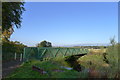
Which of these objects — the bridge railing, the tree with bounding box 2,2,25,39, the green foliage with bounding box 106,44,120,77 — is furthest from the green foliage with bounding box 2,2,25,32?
the green foliage with bounding box 106,44,120,77

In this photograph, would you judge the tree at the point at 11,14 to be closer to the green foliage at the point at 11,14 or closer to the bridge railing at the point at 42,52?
the green foliage at the point at 11,14

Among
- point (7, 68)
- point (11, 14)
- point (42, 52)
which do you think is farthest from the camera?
point (42, 52)

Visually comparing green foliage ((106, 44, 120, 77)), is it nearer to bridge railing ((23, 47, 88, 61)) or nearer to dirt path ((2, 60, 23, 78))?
dirt path ((2, 60, 23, 78))

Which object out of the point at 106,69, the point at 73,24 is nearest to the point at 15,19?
the point at 73,24

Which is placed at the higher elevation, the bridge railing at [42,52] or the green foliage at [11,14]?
the green foliage at [11,14]

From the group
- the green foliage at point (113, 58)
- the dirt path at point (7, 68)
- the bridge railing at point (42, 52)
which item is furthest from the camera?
the bridge railing at point (42, 52)

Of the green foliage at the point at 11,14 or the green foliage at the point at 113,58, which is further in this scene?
the green foliage at the point at 11,14

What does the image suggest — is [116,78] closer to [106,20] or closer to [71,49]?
[106,20]

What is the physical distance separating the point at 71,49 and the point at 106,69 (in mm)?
5429

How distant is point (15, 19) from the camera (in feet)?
20.0

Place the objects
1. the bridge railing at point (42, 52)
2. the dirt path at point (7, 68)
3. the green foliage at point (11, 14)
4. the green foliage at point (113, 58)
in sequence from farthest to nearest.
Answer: the bridge railing at point (42, 52)
the green foliage at point (11, 14)
the dirt path at point (7, 68)
the green foliage at point (113, 58)

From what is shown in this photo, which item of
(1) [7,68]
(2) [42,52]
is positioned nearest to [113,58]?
(1) [7,68]

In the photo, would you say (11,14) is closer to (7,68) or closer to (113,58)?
(7,68)

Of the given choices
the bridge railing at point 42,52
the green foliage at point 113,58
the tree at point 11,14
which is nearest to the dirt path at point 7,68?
the bridge railing at point 42,52
